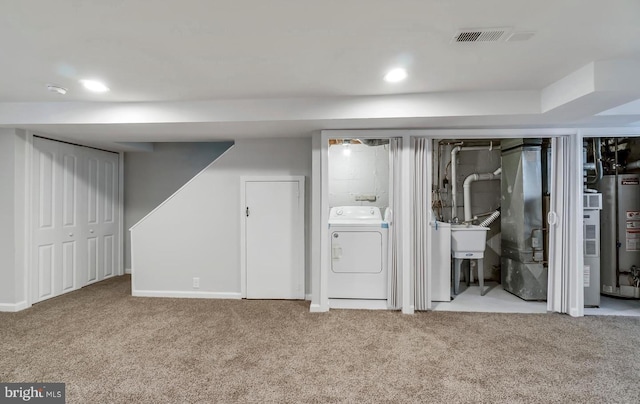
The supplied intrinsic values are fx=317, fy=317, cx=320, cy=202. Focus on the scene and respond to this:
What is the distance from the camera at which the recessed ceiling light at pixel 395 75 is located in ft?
7.88

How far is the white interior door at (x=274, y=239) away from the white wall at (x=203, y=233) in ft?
0.56

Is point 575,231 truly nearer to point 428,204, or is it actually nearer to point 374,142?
point 428,204

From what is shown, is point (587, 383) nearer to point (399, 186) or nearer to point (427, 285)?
point (427, 285)

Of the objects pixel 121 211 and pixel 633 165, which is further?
pixel 121 211

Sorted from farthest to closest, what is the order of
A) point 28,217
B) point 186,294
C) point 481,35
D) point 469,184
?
point 469,184, point 186,294, point 28,217, point 481,35

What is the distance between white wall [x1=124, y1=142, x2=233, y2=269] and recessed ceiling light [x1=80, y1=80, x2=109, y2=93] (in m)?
2.39

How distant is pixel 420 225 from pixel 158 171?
422 cm

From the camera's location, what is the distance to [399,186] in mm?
3592

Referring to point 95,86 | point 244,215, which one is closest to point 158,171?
point 244,215

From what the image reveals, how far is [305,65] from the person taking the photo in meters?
2.29

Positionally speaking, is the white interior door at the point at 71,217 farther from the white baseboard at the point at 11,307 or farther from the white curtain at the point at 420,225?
the white curtain at the point at 420,225

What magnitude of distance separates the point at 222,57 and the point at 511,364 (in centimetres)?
313

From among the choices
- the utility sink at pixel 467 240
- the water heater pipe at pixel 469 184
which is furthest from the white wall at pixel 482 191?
the utility sink at pixel 467 240

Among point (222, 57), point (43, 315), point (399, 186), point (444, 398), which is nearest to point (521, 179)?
point (399, 186)
